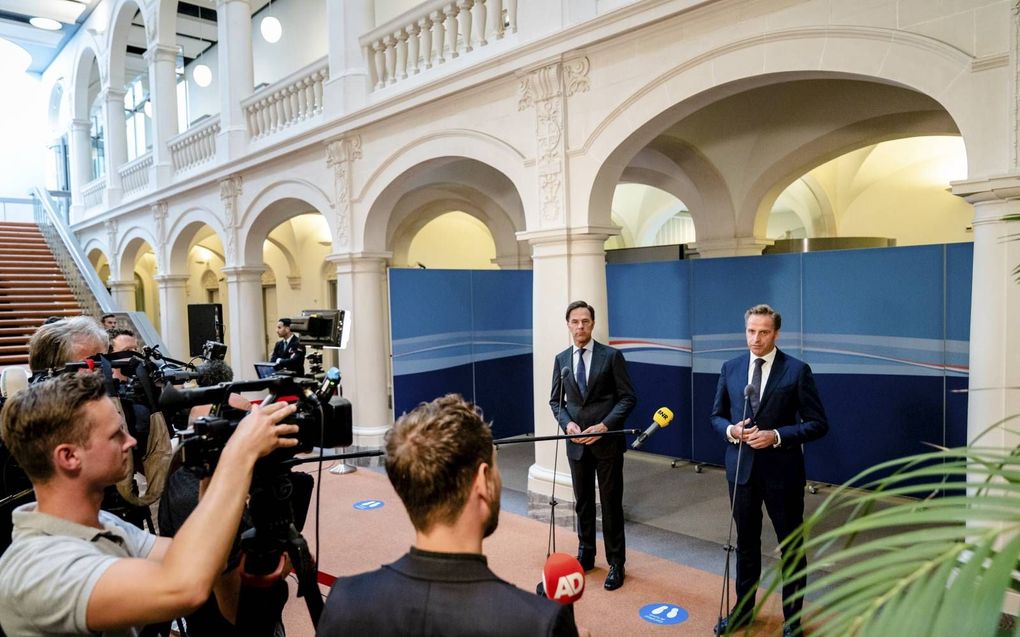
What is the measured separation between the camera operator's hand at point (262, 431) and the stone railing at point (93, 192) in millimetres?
15901

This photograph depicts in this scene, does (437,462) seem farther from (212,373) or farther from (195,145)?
(195,145)

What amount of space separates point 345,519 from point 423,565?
189 inches

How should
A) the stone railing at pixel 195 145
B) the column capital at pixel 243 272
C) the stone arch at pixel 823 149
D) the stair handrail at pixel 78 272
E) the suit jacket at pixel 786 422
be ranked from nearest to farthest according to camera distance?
1. the suit jacket at pixel 786 422
2. the stone arch at pixel 823 149
3. the column capital at pixel 243 272
4. the stone railing at pixel 195 145
5. the stair handrail at pixel 78 272

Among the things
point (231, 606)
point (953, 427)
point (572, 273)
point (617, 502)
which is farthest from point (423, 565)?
point (953, 427)

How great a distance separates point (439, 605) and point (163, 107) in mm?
12852

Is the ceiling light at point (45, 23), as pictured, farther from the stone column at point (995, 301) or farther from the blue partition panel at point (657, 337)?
the stone column at point (995, 301)

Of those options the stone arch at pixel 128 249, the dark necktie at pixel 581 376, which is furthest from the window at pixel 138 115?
the dark necktie at pixel 581 376

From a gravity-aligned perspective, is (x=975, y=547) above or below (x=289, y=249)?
below

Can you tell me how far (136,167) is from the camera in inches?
510

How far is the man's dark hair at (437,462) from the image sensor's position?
3.87 ft

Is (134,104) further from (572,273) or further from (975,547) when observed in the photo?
(975,547)

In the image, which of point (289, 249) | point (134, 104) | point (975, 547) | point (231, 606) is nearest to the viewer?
point (975, 547)

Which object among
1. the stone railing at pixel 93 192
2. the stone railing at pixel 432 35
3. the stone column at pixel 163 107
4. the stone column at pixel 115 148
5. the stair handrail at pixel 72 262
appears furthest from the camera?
the stone railing at pixel 93 192

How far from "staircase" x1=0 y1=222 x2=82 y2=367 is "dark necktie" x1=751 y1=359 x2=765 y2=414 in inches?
418
